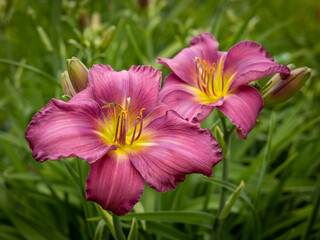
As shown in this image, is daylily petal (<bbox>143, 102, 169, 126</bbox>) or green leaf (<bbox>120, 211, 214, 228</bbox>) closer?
daylily petal (<bbox>143, 102, 169, 126</bbox>)

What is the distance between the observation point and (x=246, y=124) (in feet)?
2.06

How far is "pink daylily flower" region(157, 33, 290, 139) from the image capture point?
25.7 inches

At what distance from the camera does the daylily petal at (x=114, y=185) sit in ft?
1.77

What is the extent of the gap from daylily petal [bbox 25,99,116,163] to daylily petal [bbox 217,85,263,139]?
0.23 metres

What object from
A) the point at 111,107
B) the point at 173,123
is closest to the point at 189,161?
the point at 173,123

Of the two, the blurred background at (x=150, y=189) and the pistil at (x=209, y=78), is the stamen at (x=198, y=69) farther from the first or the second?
the blurred background at (x=150, y=189)

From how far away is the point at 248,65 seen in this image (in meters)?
0.74

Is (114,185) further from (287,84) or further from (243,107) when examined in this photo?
(287,84)

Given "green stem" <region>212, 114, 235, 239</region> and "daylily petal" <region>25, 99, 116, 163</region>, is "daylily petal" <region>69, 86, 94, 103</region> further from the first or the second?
"green stem" <region>212, 114, 235, 239</region>

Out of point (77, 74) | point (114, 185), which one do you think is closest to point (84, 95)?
point (77, 74)

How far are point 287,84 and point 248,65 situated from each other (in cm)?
10

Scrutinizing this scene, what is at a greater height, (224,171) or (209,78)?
(209,78)

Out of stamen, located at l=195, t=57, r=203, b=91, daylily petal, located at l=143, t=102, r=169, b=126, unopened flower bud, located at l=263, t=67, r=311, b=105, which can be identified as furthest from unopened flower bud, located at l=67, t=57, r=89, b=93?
unopened flower bud, located at l=263, t=67, r=311, b=105

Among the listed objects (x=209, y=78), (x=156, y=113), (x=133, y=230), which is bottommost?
(x=133, y=230)
